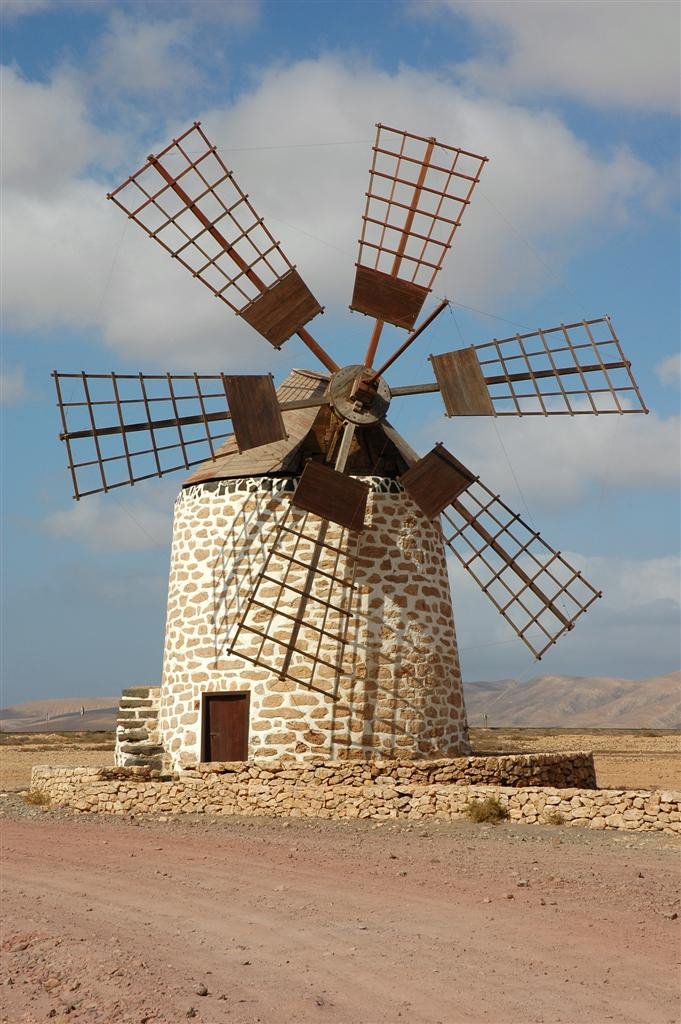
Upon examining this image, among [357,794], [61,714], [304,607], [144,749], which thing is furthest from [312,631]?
[61,714]

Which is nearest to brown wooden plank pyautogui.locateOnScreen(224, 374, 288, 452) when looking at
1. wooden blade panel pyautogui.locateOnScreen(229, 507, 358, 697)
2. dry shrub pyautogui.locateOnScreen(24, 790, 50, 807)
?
wooden blade panel pyautogui.locateOnScreen(229, 507, 358, 697)

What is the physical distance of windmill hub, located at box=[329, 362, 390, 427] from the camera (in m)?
14.6

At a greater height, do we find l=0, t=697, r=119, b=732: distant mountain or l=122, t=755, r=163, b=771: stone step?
l=0, t=697, r=119, b=732: distant mountain

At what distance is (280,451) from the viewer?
15.3 meters

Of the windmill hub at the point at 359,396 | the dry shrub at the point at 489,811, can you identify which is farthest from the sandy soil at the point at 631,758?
the windmill hub at the point at 359,396

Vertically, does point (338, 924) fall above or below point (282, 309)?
below

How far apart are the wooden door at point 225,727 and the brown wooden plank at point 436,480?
10.6 feet

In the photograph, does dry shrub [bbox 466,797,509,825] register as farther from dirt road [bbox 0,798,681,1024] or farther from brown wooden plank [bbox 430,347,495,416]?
brown wooden plank [bbox 430,347,495,416]

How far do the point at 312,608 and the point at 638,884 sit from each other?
6.15 meters

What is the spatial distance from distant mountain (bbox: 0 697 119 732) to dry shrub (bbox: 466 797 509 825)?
249 feet

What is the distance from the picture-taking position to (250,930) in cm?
833

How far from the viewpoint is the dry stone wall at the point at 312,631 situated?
14312mm

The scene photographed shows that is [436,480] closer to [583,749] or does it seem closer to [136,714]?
[136,714]

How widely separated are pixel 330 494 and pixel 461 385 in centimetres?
213
